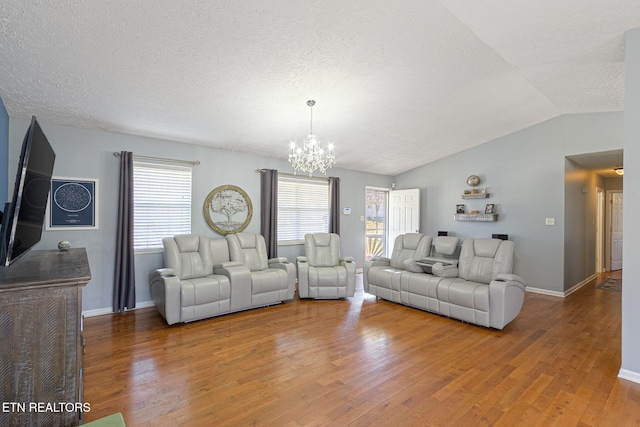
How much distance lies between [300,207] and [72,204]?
11.2 ft

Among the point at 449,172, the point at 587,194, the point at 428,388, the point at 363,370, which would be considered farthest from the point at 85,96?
the point at 587,194

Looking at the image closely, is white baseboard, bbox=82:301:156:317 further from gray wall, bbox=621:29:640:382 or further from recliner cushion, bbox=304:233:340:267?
gray wall, bbox=621:29:640:382

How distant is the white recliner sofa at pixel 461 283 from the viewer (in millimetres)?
3453

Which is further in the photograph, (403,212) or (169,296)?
(403,212)

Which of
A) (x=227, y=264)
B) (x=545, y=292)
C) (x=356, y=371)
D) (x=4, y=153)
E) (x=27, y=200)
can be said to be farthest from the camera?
(x=545, y=292)

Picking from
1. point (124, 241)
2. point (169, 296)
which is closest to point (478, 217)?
point (169, 296)

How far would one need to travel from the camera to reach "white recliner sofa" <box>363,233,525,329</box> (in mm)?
3453

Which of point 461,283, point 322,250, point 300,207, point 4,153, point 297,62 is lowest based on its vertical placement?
point 461,283

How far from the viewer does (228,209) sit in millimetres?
4906

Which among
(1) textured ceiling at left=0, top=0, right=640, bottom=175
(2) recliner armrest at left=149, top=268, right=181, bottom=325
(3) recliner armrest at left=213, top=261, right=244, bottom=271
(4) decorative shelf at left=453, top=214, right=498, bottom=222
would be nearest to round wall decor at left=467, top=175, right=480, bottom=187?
(4) decorative shelf at left=453, top=214, right=498, bottom=222

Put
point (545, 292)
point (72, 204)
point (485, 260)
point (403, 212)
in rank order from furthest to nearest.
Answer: point (403, 212), point (545, 292), point (485, 260), point (72, 204)

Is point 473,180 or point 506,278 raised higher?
point 473,180

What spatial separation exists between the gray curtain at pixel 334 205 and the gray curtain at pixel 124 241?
341 centimetres

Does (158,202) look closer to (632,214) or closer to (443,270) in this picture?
(443,270)
